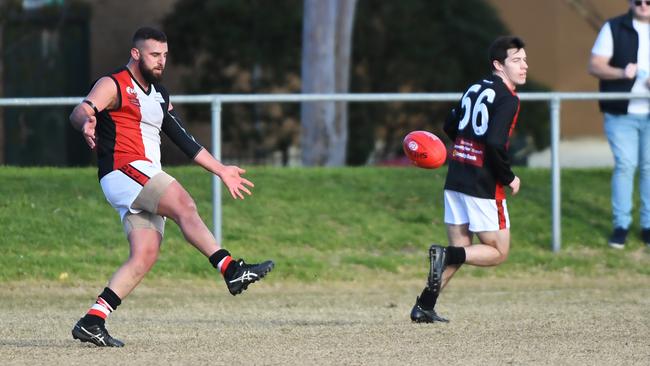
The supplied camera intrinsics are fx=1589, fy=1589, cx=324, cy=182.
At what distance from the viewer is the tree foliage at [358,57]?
24562 mm

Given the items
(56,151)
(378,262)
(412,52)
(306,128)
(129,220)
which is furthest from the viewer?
(412,52)

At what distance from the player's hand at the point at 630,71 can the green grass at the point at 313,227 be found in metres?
1.48

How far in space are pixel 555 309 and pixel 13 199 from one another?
17.6ft

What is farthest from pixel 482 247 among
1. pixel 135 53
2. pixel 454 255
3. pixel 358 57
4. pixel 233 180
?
pixel 358 57

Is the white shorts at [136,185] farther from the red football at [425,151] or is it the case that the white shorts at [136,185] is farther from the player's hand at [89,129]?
the red football at [425,151]

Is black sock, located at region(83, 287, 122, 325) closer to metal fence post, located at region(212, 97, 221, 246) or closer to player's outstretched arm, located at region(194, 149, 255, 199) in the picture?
player's outstretched arm, located at region(194, 149, 255, 199)

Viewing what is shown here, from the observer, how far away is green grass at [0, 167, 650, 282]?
43.4ft

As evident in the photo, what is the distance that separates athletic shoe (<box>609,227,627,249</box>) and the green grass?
0.27ft

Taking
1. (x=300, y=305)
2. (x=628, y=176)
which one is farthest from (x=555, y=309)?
(x=628, y=176)

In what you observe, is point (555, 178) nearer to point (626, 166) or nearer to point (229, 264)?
point (626, 166)

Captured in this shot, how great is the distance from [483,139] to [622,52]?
4.48 metres

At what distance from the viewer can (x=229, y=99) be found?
13430 mm

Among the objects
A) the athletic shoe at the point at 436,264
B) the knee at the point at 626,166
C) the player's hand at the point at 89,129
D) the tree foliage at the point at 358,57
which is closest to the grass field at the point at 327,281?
the athletic shoe at the point at 436,264

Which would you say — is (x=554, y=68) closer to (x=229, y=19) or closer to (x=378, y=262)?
(x=229, y=19)
